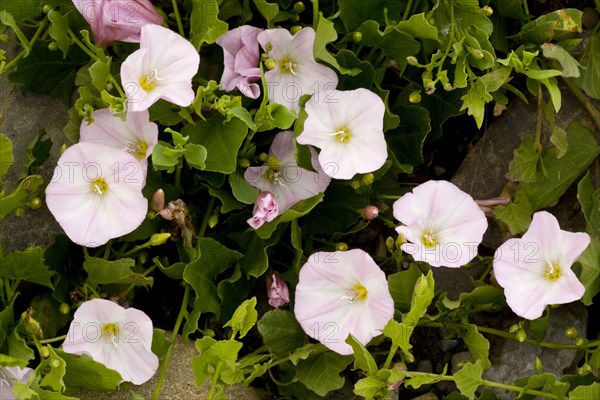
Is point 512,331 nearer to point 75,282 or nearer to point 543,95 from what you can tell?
point 543,95

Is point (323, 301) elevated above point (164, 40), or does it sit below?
below

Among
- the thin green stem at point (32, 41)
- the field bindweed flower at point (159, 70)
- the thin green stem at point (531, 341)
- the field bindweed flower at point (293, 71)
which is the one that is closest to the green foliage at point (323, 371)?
the thin green stem at point (531, 341)

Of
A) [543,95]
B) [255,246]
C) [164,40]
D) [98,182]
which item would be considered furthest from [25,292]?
[543,95]

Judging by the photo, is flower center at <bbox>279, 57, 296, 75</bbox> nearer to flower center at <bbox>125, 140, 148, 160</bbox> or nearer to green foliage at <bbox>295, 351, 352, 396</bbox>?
Answer: flower center at <bbox>125, 140, 148, 160</bbox>

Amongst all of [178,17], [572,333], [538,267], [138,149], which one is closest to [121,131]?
[138,149]

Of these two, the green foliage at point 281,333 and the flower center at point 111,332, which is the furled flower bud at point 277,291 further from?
the flower center at point 111,332
